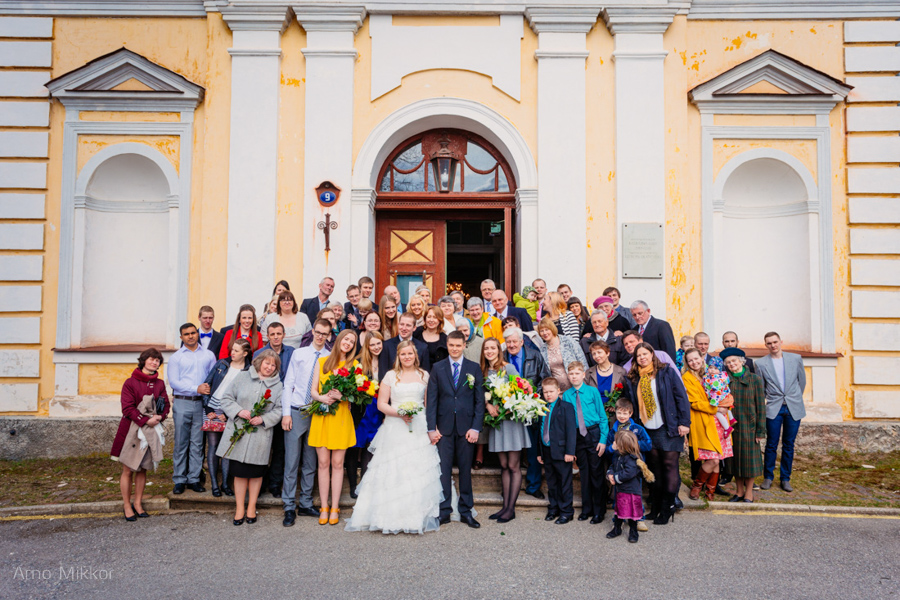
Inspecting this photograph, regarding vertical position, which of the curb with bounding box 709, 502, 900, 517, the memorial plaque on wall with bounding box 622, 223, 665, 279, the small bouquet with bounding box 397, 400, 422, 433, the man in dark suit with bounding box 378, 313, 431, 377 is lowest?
the curb with bounding box 709, 502, 900, 517

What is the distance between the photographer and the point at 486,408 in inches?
215

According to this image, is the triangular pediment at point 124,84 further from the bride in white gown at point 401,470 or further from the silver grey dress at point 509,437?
the silver grey dress at point 509,437

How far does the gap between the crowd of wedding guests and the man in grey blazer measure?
4cm

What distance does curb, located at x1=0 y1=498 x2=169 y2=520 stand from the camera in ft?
18.6

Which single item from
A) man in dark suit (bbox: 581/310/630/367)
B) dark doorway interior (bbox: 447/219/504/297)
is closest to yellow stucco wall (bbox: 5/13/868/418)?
man in dark suit (bbox: 581/310/630/367)

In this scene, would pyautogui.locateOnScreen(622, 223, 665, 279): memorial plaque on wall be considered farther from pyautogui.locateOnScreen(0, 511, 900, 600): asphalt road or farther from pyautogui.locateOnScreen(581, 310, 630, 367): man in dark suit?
pyautogui.locateOnScreen(0, 511, 900, 600): asphalt road

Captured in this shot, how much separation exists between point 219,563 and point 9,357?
20.1 feet

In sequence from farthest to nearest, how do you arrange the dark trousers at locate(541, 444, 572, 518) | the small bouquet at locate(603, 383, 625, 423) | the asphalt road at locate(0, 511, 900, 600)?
the small bouquet at locate(603, 383, 625, 423) < the dark trousers at locate(541, 444, 572, 518) < the asphalt road at locate(0, 511, 900, 600)

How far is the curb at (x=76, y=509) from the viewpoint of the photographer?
5.66 meters

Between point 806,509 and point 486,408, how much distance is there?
358 centimetres

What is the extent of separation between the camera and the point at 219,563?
4422 millimetres

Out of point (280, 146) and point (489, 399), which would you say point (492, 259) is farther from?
point (489, 399)

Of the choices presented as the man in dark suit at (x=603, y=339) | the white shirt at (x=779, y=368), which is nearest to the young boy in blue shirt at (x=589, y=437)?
the man in dark suit at (x=603, y=339)

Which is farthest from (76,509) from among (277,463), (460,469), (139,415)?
(460,469)
